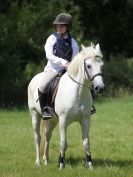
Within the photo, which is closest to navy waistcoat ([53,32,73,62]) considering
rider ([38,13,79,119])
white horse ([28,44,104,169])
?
rider ([38,13,79,119])

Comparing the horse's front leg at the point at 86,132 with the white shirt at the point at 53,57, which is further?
the white shirt at the point at 53,57

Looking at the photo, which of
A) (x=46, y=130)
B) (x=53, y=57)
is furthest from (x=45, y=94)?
(x=46, y=130)

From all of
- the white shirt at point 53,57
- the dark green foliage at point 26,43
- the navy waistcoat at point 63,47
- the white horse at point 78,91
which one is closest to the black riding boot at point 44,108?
the white horse at point 78,91

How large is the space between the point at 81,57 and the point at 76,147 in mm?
3872

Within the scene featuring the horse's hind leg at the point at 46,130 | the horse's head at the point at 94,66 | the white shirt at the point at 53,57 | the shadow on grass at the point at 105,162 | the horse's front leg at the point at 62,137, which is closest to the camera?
the horse's head at the point at 94,66

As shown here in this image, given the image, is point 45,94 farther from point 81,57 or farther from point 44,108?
point 81,57

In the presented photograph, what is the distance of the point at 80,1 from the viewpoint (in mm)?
35406

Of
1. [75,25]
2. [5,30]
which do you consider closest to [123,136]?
[5,30]

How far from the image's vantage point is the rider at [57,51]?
31.7 feet

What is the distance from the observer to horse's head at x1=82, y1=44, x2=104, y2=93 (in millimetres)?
8571

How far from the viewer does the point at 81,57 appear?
908 centimetres

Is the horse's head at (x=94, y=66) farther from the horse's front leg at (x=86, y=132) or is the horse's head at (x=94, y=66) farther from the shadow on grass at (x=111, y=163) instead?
the shadow on grass at (x=111, y=163)

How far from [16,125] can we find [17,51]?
281 inches

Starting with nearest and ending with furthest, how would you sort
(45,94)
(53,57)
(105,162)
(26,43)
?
(53,57) < (45,94) < (105,162) < (26,43)
